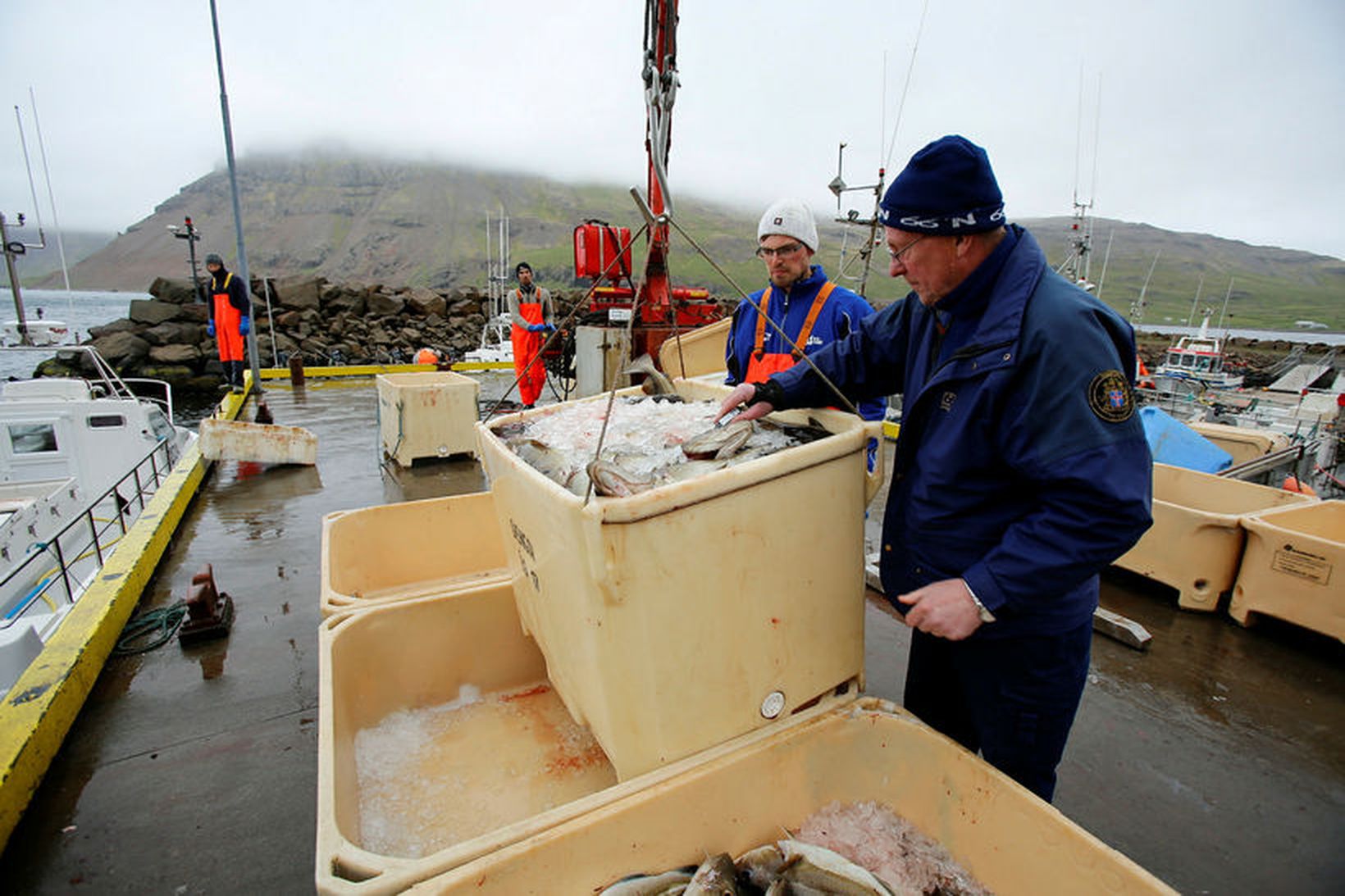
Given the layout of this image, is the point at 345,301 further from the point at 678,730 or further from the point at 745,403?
the point at 678,730

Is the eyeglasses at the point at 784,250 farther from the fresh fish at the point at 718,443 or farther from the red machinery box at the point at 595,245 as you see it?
the red machinery box at the point at 595,245

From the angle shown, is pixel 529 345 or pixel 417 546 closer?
pixel 417 546

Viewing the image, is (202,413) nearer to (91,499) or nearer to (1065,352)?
(91,499)

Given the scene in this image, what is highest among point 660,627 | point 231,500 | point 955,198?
point 955,198

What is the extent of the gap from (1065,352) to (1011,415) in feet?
0.57

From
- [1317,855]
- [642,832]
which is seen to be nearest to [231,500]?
[642,832]

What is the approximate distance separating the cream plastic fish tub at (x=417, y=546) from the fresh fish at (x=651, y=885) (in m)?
2.00

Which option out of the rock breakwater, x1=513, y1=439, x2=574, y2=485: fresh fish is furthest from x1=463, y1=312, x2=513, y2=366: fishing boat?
x1=513, y1=439, x2=574, y2=485: fresh fish

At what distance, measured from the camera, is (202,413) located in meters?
17.1

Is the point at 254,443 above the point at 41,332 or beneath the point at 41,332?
beneath

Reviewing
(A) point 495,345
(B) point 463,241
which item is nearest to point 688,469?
(A) point 495,345

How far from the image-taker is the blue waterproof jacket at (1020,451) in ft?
4.39

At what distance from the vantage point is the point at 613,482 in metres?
1.48

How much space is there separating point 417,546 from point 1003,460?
3.09 metres
